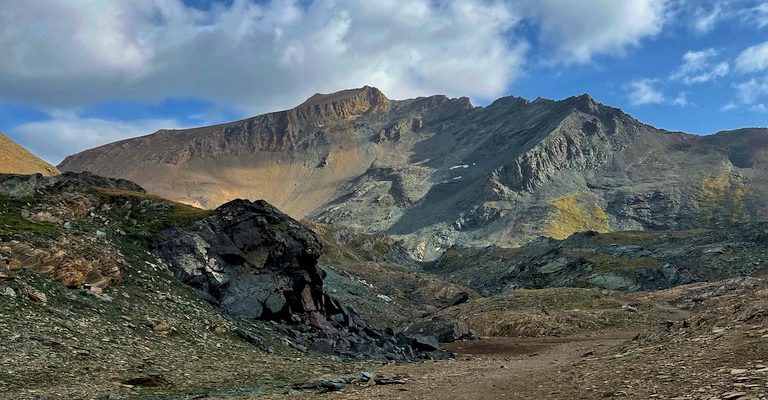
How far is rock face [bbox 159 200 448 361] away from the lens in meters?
42.7

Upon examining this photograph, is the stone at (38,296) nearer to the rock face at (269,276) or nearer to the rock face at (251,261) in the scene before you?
the rock face at (269,276)

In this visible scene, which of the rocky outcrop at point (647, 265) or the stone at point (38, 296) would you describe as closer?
the stone at point (38, 296)

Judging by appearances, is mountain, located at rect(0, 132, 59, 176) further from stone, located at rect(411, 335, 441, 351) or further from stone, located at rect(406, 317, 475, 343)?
stone, located at rect(411, 335, 441, 351)

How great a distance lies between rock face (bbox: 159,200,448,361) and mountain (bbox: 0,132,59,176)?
8454 centimetres

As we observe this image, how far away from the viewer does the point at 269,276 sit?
47.5m

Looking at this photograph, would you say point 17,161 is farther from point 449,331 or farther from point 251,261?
point 449,331

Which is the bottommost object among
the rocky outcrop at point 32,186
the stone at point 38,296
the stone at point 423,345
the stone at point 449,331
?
the stone at point 449,331

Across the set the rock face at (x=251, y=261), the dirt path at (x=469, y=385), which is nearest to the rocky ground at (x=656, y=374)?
the dirt path at (x=469, y=385)

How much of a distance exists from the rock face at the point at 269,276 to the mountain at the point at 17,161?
8454 cm

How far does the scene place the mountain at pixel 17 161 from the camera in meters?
116

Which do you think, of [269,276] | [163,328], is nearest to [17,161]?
[269,276]

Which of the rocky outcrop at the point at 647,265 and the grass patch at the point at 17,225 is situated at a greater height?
the grass patch at the point at 17,225

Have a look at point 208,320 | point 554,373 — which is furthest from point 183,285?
point 554,373

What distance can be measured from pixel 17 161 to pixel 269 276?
106239mm
